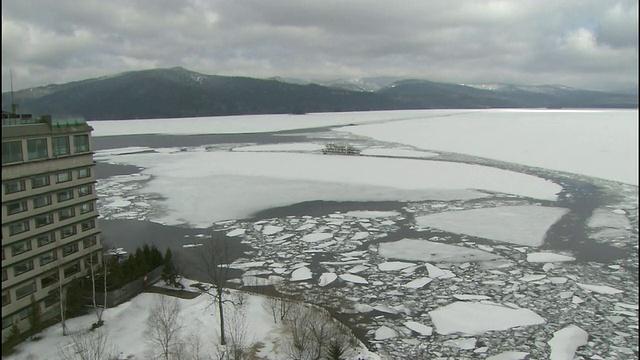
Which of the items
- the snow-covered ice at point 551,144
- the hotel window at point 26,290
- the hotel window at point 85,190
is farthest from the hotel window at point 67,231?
the snow-covered ice at point 551,144

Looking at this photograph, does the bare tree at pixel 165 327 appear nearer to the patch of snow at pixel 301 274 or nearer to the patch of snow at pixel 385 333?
the patch of snow at pixel 301 274

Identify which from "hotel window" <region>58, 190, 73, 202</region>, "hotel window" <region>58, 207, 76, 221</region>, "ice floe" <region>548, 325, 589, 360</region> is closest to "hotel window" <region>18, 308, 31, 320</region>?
"hotel window" <region>58, 207, 76, 221</region>

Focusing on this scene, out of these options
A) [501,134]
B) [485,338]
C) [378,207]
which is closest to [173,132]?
[501,134]

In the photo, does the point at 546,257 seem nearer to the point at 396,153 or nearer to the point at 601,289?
the point at 601,289

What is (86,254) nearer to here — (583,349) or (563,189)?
(583,349)

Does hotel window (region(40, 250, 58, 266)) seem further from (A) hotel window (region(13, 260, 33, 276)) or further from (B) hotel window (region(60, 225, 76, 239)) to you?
(B) hotel window (region(60, 225, 76, 239))

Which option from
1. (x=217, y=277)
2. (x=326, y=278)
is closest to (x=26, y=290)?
(x=217, y=277)

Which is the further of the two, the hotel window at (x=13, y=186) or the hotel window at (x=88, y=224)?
the hotel window at (x=88, y=224)
